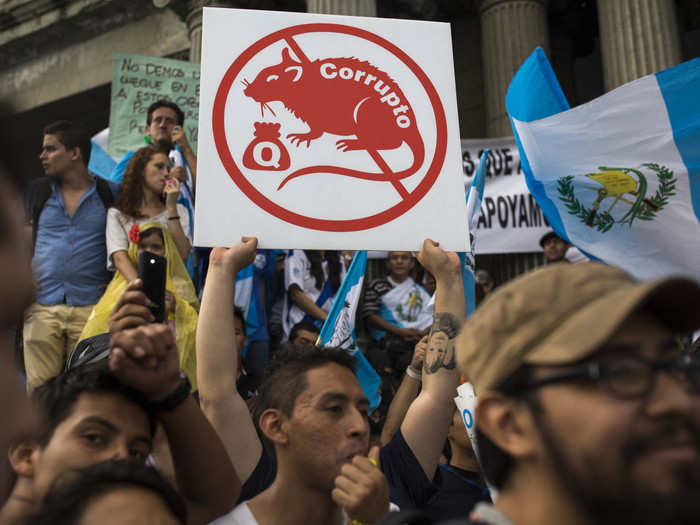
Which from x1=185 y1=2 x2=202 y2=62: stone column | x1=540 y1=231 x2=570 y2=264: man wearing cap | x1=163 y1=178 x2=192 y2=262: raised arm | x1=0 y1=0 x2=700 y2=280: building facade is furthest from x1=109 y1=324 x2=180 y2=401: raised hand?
x1=185 y1=2 x2=202 y2=62: stone column

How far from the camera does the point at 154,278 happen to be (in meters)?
1.84

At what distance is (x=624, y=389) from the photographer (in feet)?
4.20

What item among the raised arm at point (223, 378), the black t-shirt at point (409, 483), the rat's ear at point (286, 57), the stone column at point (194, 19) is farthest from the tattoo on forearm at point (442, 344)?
the stone column at point (194, 19)

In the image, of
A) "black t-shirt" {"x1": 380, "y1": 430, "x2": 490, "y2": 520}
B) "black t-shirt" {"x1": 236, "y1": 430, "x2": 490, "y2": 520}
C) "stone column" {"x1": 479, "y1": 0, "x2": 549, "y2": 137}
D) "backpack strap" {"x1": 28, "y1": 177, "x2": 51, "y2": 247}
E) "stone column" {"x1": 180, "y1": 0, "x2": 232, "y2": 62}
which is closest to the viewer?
"black t-shirt" {"x1": 236, "y1": 430, "x2": 490, "y2": 520}

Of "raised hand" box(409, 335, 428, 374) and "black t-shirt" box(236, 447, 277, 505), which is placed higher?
"raised hand" box(409, 335, 428, 374)

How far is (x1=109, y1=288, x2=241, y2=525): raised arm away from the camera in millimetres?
1629

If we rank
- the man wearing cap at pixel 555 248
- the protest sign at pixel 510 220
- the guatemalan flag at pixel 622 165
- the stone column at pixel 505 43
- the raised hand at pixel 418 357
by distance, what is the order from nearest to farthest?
the raised hand at pixel 418 357, the guatemalan flag at pixel 622 165, the man wearing cap at pixel 555 248, the protest sign at pixel 510 220, the stone column at pixel 505 43

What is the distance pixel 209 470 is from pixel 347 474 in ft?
1.50

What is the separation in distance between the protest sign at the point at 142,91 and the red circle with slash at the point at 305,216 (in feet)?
16.7

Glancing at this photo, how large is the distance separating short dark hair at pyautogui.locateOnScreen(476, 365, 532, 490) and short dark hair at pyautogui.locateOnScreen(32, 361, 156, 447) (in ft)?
2.63

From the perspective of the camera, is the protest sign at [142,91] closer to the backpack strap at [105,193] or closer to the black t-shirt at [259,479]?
the backpack strap at [105,193]

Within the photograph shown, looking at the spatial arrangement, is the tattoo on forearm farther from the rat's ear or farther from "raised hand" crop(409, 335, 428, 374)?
the rat's ear

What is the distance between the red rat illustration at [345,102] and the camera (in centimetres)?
301

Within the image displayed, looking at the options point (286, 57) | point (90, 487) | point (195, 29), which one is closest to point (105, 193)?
point (286, 57)
